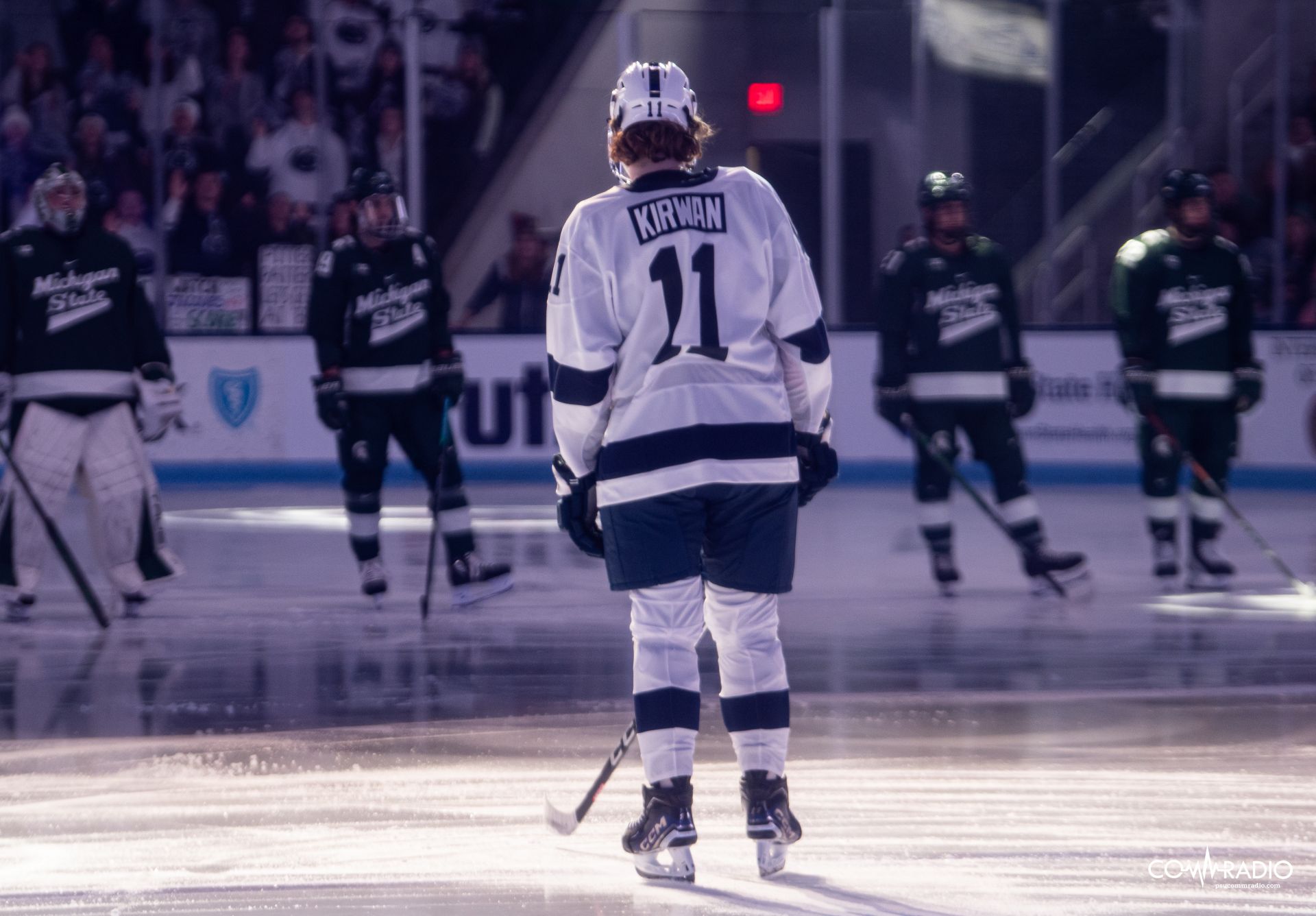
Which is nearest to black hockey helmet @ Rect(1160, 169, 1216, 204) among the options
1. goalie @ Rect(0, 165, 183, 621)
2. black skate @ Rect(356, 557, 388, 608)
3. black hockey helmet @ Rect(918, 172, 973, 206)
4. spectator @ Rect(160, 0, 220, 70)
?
black hockey helmet @ Rect(918, 172, 973, 206)

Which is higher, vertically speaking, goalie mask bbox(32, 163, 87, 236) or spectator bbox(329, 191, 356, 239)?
goalie mask bbox(32, 163, 87, 236)

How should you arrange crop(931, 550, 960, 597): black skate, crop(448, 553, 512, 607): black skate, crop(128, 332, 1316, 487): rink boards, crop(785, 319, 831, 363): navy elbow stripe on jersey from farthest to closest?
crop(128, 332, 1316, 487): rink boards, crop(931, 550, 960, 597): black skate, crop(448, 553, 512, 607): black skate, crop(785, 319, 831, 363): navy elbow stripe on jersey

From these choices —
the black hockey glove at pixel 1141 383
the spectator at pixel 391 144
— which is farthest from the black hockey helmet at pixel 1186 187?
the spectator at pixel 391 144

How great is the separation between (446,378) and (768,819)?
4118 mm

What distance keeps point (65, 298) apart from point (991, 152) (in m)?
8.47

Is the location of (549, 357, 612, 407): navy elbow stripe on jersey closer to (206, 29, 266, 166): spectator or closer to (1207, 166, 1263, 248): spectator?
(1207, 166, 1263, 248): spectator

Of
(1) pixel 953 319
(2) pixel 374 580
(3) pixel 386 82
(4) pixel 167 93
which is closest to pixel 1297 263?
(1) pixel 953 319

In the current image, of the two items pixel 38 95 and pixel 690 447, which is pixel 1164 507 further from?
pixel 38 95

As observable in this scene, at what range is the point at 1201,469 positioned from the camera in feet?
26.4

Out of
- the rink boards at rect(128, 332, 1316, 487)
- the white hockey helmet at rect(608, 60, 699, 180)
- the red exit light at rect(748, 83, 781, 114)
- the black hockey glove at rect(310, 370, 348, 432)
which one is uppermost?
the red exit light at rect(748, 83, 781, 114)

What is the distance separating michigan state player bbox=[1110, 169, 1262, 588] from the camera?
8000 millimetres

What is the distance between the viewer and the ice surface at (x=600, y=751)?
3.56 m

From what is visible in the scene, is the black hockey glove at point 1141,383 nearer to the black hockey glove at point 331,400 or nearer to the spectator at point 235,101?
the black hockey glove at point 331,400

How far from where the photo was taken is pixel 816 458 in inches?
153
